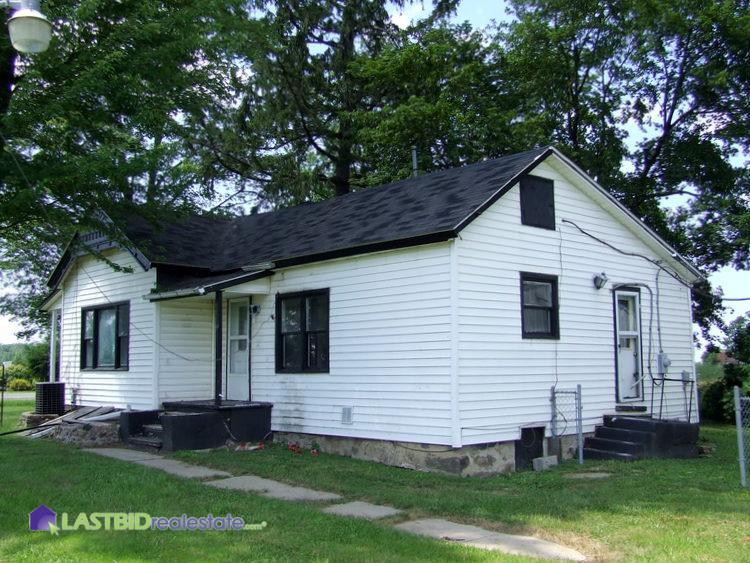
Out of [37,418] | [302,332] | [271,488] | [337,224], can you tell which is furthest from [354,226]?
[37,418]

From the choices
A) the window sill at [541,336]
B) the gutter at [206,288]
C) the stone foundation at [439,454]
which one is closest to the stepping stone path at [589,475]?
the stone foundation at [439,454]

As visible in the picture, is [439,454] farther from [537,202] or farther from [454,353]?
[537,202]

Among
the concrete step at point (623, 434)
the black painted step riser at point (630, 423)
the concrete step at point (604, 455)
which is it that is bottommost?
the concrete step at point (604, 455)

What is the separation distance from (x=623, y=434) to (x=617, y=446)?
302 mm

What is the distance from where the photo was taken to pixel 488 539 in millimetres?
6438

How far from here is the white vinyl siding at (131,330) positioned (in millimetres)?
14391

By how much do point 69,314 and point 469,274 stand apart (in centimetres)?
1161

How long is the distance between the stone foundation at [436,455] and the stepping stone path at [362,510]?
7.91 feet

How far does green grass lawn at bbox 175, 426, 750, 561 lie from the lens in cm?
637

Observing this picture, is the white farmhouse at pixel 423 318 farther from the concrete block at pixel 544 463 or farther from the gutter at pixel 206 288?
the concrete block at pixel 544 463

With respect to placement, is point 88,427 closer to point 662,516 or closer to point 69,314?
point 69,314

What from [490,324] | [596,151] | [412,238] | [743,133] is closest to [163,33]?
[412,238]

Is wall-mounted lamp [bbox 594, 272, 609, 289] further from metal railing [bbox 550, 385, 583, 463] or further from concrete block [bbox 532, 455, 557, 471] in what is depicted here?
concrete block [bbox 532, 455, 557, 471]

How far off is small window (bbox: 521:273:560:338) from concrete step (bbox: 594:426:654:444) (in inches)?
76.9
